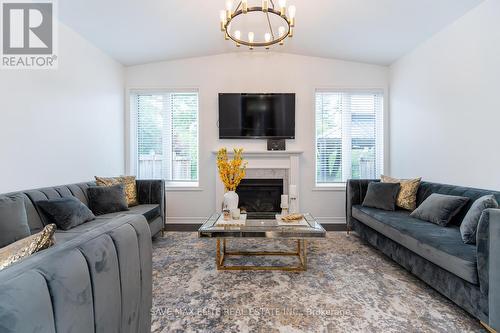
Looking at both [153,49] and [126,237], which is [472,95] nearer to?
[126,237]

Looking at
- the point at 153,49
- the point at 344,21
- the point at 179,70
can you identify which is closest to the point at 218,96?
the point at 179,70

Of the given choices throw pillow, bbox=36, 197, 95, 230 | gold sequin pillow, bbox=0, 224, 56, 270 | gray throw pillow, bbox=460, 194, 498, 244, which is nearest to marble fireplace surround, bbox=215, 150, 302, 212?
throw pillow, bbox=36, 197, 95, 230

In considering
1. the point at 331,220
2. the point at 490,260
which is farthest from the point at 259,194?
the point at 490,260

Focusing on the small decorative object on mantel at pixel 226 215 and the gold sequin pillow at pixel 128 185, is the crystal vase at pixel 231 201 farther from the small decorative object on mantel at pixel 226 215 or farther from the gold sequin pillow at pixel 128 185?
the gold sequin pillow at pixel 128 185

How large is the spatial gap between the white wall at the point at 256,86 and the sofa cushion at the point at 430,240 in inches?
57.2

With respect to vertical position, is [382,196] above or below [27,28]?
below

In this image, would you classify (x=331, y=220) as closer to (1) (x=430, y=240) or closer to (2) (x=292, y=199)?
(2) (x=292, y=199)

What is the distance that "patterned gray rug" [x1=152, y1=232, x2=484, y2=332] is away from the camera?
6.11 ft

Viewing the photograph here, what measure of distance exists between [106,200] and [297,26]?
342 cm

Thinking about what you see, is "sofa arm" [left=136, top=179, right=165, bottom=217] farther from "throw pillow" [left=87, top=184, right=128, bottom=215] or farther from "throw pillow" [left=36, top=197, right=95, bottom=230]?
"throw pillow" [left=36, top=197, right=95, bottom=230]

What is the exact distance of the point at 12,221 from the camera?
1963 mm

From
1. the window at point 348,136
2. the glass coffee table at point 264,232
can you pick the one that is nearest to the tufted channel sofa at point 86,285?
the glass coffee table at point 264,232

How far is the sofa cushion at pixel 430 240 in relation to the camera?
188 cm

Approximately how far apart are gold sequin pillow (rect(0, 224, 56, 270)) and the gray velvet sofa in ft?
7.94
